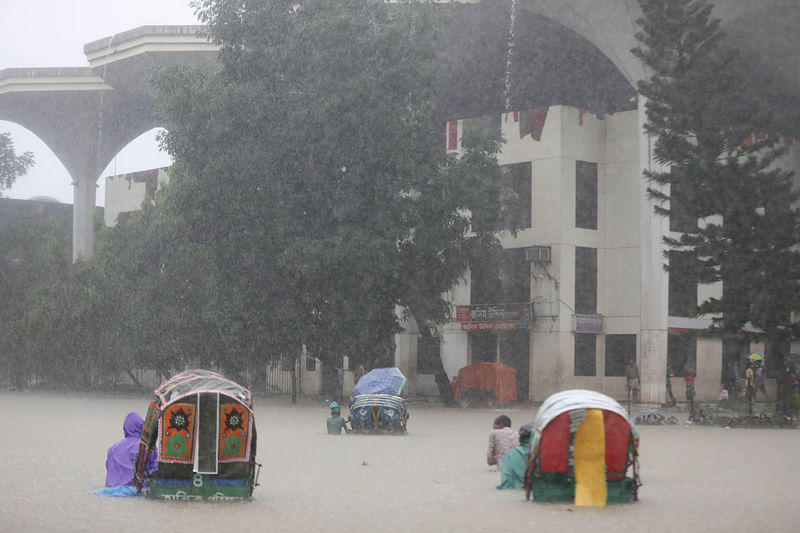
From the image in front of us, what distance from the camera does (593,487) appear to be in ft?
33.2

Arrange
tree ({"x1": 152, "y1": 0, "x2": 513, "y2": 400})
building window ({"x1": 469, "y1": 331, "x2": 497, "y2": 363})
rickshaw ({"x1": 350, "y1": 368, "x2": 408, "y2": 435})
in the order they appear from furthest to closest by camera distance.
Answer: building window ({"x1": 469, "y1": 331, "x2": 497, "y2": 363}) < tree ({"x1": 152, "y1": 0, "x2": 513, "y2": 400}) < rickshaw ({"x1": 350, "y1": 368, "x2": 408, "y2": 435})

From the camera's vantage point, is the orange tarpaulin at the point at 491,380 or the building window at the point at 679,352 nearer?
the orange tarpaulin at the point at 491,380

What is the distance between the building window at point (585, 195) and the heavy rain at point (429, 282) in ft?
0.33

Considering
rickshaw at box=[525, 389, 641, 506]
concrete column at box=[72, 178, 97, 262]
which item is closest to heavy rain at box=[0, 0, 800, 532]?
rickshaw at box=[525, 389, 641, 506]

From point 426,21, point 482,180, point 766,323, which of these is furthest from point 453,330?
point 766,323

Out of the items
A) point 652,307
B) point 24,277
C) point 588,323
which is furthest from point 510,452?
point 24,277

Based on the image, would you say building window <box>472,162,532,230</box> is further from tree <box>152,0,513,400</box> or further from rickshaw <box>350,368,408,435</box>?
rickshaw <box>350,368,408,435</box>

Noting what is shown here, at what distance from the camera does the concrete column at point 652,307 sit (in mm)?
32812

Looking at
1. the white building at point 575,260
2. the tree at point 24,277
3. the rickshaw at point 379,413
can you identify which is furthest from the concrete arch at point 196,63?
the rickshaw at point 379,413

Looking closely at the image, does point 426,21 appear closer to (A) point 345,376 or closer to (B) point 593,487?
(A) point 345,376

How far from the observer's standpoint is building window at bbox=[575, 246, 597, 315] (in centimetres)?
3612

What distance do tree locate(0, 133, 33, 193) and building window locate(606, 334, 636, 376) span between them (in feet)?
104

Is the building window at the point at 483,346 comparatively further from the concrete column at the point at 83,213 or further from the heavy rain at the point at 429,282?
the concrete column at the point at 83,213

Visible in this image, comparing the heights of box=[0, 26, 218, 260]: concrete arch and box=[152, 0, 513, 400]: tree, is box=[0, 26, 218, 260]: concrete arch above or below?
above
